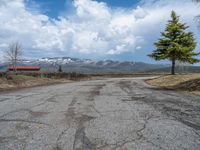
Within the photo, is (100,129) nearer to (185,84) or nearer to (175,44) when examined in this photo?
(185,84)

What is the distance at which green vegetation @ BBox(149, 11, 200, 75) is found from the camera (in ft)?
110

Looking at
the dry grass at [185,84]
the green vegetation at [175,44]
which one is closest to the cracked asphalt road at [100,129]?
the dry grass at [185,84]

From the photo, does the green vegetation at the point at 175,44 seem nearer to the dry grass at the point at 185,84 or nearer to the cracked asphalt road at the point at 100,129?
the dry grass at the point at 185,84

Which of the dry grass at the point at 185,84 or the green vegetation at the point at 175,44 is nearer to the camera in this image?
the dry grass at the point at 185,84

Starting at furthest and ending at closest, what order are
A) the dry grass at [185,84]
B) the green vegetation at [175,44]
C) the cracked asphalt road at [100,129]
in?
the green vegetation at [175,44] < the dry grass at [185,84] < the cracked asphalt road at [100,129]

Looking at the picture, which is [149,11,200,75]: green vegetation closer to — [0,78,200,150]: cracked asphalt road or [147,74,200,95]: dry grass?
[147,74,200,95]: dry grass

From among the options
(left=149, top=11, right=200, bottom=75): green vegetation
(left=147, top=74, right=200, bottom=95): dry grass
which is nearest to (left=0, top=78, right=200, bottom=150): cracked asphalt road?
(left=147, top=74, right=200, bottom=95): dry grass

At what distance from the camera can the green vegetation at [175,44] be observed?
33509 mm

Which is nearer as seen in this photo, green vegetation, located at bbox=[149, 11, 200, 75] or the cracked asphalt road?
the cracked asphalt road

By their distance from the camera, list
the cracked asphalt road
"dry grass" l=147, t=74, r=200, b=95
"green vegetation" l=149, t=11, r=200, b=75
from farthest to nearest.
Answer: "green vegetation" l=149, t=11, r=200, b=75, "dry grass" l=147, t=74, r=200, b=95, the cracked asphalt road

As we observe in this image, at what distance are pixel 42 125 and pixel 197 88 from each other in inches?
535

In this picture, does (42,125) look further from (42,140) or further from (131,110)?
(131,110)

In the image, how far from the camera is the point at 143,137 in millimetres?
5629

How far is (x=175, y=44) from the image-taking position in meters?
32.9
